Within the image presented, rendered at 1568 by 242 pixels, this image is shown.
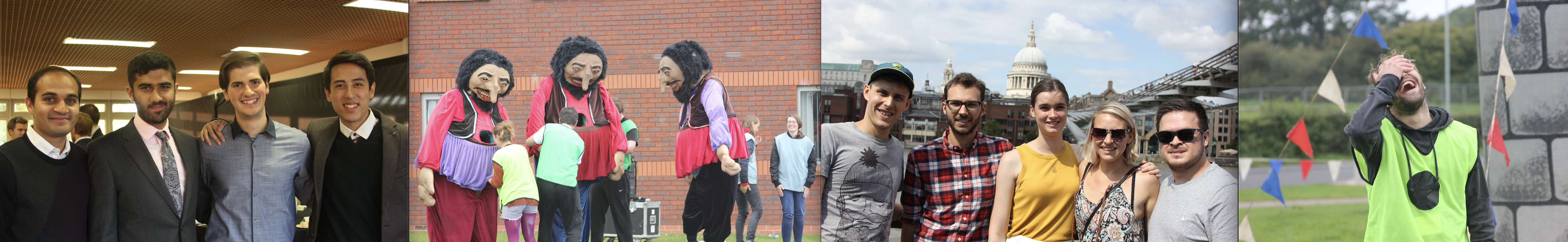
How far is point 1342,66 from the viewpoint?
4156 mm

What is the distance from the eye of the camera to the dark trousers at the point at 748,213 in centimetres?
480

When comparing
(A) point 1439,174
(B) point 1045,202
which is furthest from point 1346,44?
(B) point 1045,202

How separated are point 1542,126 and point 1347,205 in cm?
110

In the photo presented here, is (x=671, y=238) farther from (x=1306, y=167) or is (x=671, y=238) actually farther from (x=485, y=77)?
(x=1306, y=167)

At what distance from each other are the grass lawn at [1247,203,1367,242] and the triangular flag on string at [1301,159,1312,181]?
21cm

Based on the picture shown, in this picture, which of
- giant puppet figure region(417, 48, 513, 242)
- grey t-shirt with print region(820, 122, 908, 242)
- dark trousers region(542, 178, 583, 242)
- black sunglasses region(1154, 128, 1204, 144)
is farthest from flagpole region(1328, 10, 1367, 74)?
giant puppet figure region(417, 48, 513, 242)

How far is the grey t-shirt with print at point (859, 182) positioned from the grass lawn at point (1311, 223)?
228 centimetres

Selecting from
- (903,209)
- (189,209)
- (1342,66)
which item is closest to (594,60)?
(903,209)

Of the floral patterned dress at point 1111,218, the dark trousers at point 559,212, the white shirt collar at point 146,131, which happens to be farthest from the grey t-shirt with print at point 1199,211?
the white shirt collar at point 146,131

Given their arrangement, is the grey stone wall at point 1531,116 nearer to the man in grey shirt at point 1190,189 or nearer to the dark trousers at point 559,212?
the man in grey shirt at point 1190,189

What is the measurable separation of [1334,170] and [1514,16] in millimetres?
1283

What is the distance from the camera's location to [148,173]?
453 centimetres

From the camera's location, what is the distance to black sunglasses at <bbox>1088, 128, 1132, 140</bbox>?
365cm

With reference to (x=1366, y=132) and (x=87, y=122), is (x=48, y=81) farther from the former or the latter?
(x=1366, y=132)
